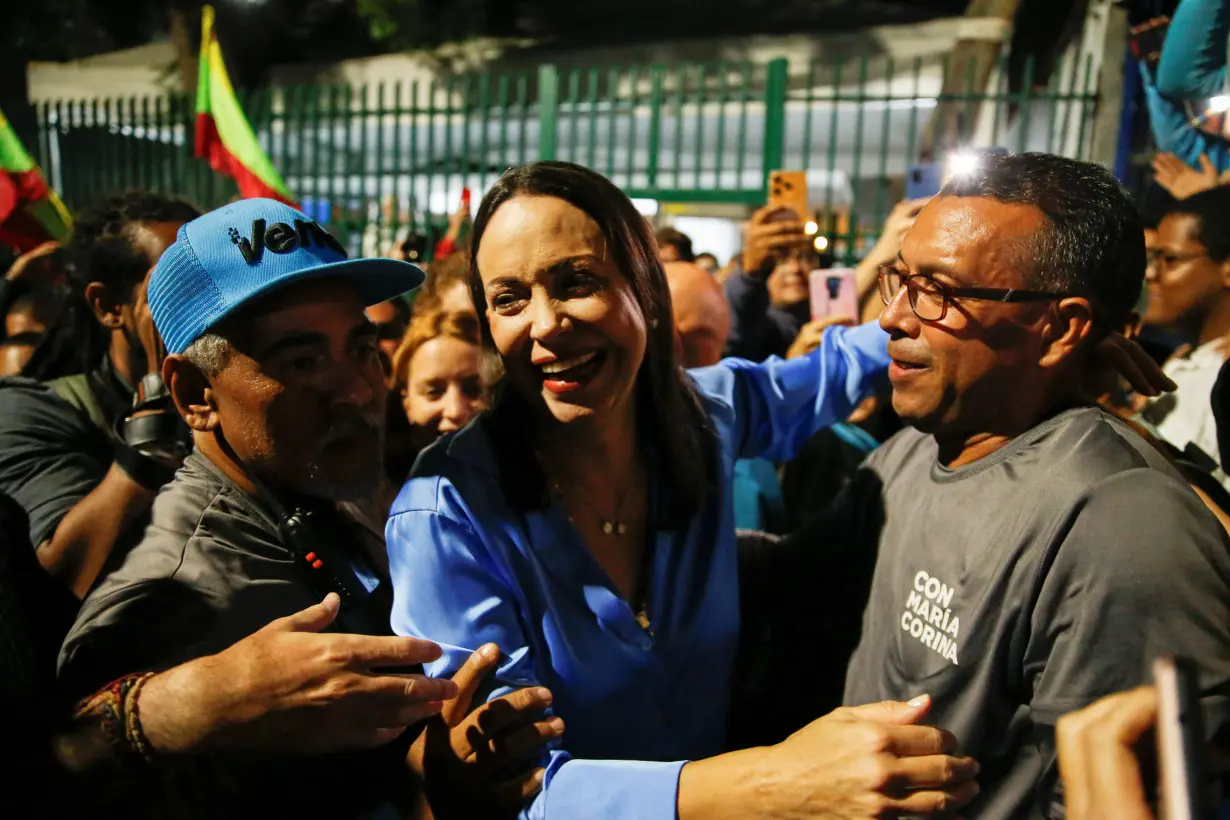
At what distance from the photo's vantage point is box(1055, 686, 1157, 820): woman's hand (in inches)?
36.1

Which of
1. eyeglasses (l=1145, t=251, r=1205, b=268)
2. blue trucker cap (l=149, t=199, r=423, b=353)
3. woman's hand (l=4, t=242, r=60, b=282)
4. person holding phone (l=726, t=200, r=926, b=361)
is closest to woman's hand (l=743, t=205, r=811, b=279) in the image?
person holding phone (l=726, t=200, r=926, b=361)

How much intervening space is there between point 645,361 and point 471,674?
82cm

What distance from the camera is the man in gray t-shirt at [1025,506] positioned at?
53.7 inches

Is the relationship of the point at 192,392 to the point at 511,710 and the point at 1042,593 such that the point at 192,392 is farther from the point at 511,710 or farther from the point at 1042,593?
the point at 1042,593

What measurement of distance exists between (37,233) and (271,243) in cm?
362

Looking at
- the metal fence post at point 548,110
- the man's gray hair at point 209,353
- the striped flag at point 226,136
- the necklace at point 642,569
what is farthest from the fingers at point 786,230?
the metal fence post at point 548,110

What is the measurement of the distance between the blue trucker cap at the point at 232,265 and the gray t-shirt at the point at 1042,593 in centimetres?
124

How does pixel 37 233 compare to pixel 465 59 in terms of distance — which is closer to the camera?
pixel 37 233

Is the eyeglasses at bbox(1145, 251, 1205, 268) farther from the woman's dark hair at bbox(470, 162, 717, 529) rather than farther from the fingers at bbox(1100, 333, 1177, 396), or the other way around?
the woman's dark hair at bbox(470, 162, 717, 529)

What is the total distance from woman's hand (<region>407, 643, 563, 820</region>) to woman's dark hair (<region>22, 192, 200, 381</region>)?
1.90 metres

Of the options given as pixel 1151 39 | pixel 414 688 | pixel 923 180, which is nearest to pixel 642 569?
pixel 414 688

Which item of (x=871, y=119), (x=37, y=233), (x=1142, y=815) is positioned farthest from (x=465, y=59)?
(x=1142, y=815)

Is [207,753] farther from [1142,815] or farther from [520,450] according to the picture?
[1142,815]

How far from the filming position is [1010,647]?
1.52 m
